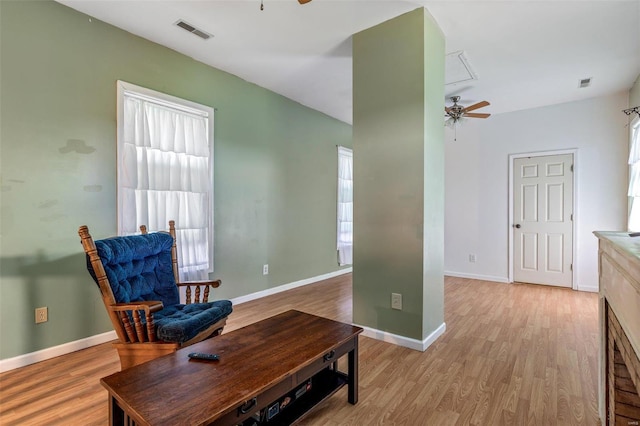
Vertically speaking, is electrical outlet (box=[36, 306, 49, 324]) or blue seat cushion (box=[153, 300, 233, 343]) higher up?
blue seat cushion (box=[153, 300, 233, 343])

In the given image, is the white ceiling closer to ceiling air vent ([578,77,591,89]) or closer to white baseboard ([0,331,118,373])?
ceiling air vent ([578,77,591,89])

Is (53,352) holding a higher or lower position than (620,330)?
lower

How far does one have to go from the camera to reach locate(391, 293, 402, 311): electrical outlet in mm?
2623

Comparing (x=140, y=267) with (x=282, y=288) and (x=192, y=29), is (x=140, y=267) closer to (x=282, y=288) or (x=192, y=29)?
(x=192, y=29)

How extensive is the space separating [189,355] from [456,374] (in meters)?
1.78

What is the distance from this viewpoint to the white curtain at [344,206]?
5492mm

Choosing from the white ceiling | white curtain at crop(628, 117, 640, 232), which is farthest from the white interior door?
the white ceiling

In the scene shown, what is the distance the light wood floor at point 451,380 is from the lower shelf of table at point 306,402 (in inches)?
6.2

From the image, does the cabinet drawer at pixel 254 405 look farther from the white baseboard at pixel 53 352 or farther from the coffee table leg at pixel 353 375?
the white baseboard at pixel 53 352

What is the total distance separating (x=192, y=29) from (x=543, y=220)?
5.25m

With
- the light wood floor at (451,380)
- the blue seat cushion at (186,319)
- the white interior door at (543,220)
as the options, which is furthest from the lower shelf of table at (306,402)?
the white interior door at (543,220)

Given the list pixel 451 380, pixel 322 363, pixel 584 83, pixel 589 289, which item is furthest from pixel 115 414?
pixel 589 289

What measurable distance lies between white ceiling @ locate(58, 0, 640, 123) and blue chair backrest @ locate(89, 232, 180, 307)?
1904 mm

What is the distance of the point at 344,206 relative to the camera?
5574mm
